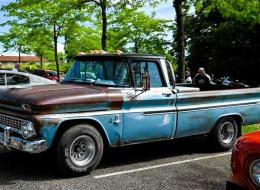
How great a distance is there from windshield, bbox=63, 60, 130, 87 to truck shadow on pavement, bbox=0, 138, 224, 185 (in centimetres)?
136

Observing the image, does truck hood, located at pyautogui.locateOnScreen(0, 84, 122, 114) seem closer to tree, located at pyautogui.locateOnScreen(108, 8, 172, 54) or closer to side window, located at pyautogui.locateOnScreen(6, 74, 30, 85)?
side window, located at pyautogui.locateOnScreen(6, 74, 30, 85)

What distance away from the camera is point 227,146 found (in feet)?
29.1

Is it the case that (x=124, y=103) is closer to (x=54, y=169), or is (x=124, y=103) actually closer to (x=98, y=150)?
(x=98, y=150)

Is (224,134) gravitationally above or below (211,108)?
below

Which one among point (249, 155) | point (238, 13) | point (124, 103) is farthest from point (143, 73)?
point (238, 13)

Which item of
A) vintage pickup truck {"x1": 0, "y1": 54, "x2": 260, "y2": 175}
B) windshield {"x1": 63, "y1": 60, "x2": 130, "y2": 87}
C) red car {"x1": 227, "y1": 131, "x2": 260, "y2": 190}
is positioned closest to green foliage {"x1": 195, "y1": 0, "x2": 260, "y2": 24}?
vintage pickup truck {"x1": 0, "y1": 54, "x2": 260, "y2": 175}

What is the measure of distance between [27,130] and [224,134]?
4.11m

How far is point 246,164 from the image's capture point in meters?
3.93

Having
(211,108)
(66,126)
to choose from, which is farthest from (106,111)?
(211,108)

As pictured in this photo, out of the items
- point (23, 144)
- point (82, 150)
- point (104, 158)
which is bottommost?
point (104, 158)

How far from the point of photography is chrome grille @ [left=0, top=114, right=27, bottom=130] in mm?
6634

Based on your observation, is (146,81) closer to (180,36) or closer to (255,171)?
(255,171)

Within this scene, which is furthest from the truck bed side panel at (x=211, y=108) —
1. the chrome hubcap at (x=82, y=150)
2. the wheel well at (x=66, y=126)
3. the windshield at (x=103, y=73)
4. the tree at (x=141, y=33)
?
the tree at (x=141, y=33)

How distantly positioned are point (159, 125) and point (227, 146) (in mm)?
1941
